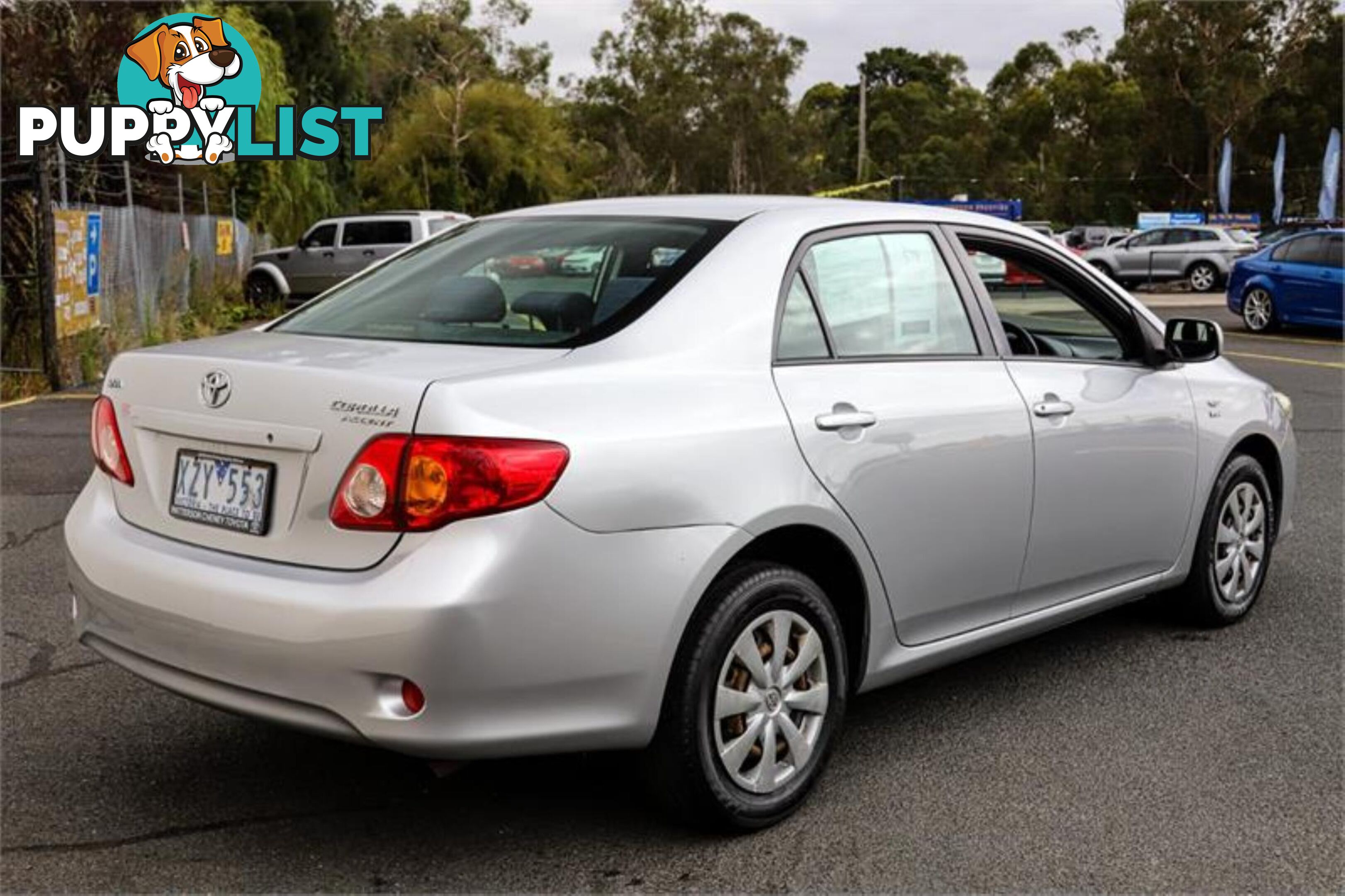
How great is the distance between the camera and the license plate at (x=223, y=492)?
3418mm

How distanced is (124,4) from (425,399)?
856 inches

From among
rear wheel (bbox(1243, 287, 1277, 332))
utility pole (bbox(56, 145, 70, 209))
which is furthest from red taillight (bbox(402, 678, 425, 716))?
rear wheel (bbox(1243, 287, 1277, 332))

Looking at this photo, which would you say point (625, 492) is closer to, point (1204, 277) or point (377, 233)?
point (377, 233)

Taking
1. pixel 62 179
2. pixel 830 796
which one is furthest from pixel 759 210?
pixel 62 179

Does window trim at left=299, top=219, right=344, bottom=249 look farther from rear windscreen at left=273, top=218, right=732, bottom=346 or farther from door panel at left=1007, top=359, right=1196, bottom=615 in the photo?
door panel at left=1007, top=359, right=1196, bottom=615

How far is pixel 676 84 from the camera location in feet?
216

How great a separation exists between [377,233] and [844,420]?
2237cm

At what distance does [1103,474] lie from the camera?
4785 millimetres

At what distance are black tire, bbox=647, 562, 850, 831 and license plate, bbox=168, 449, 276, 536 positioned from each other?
40.0 inches

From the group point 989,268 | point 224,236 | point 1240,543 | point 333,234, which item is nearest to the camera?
point 989,268

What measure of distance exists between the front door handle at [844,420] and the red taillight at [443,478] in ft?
2.81

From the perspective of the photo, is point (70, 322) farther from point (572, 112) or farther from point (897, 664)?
point (572, 112)

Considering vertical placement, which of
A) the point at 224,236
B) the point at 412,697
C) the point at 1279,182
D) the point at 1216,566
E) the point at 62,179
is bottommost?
the point at 1216,566

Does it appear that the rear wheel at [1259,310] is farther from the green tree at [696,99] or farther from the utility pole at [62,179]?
the green tree at [696,99]
